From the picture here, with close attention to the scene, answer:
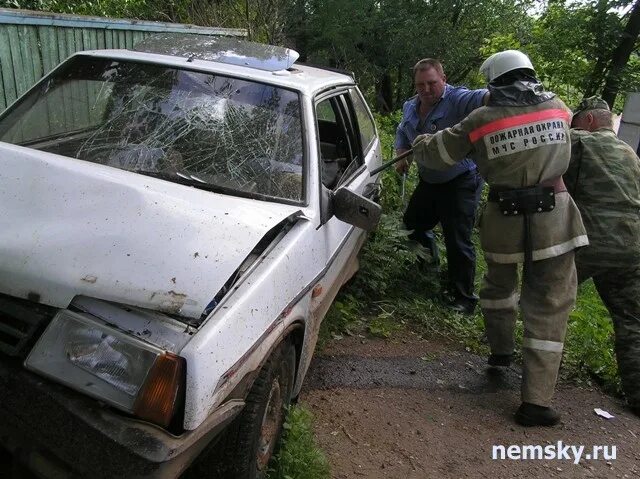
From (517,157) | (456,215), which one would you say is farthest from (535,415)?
(456,215)

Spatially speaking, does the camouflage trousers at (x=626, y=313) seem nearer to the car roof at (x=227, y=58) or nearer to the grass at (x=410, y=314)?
the grass at (x=410, y=314)

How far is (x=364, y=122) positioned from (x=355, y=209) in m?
1.84

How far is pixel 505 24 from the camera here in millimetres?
14469

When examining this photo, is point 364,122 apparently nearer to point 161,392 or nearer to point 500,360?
point 500,360

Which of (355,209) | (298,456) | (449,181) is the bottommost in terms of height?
(298,456)

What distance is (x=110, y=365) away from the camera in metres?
1.65

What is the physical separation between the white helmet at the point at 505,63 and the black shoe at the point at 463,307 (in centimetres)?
204

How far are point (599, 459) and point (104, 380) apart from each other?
273 centimetres

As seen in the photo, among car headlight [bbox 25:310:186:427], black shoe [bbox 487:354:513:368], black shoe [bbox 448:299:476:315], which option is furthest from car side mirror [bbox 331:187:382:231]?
black shoe [bbox 448:299:476:315]

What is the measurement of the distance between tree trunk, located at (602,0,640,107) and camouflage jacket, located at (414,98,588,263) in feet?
22.0

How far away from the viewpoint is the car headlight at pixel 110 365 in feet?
5.32

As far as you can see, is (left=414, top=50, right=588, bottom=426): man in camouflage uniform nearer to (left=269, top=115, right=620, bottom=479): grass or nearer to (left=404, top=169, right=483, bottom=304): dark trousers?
(left=269, top=115, right=620, bottom=479): grass

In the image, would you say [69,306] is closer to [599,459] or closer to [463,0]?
[599,459]

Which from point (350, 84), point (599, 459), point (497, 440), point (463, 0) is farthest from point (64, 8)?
point (463, 0)
